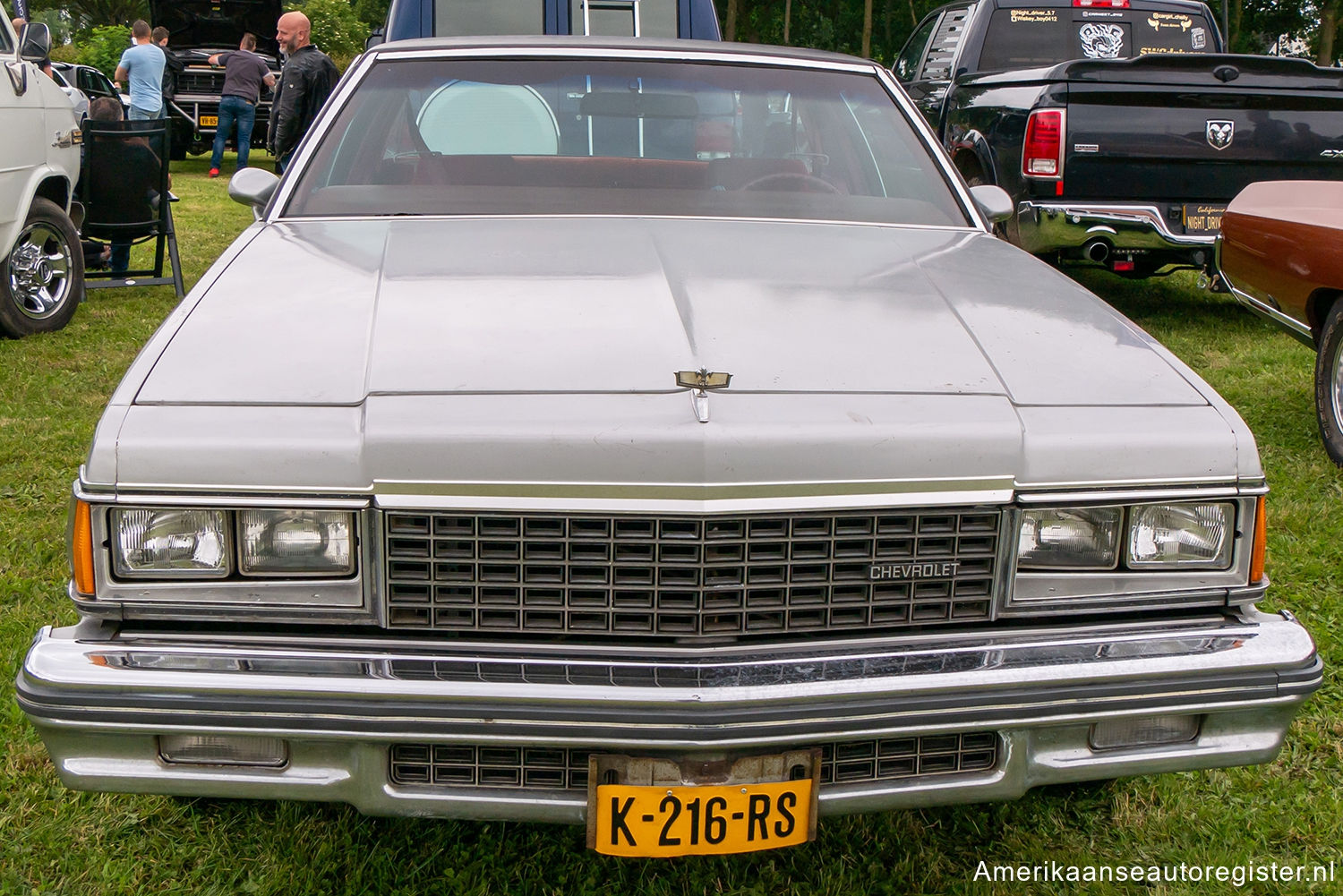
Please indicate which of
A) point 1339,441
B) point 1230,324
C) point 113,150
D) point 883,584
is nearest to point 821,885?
point 883,584

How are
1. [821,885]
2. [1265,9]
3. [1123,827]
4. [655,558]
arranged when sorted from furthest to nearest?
1. [1265,9]
2. [1123,827]
3. [821,885]
4. [655,558]

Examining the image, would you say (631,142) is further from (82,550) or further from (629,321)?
(82,550)

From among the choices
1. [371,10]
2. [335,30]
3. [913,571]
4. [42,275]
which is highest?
[371,10]

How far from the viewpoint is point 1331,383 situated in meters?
4.64

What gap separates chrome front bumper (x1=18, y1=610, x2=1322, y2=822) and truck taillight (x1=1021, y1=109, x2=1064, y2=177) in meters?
4.99

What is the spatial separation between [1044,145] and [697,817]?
558 centimetres

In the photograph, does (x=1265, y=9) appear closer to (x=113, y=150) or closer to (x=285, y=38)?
(x=285, y=38)

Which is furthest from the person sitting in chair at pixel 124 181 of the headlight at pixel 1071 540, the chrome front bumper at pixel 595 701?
the headlight at pixel 1071 540

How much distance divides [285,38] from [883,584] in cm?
790

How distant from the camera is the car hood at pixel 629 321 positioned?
2021 millimetres

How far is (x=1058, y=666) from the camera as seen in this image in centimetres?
195

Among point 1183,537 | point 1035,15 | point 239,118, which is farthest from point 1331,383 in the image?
point 239,118

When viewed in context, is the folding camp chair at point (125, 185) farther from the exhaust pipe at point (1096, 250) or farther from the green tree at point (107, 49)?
the green tree at point (107, 49)

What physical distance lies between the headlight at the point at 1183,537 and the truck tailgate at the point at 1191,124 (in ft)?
16.0
